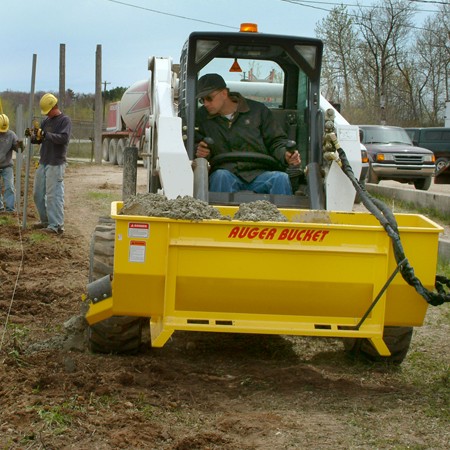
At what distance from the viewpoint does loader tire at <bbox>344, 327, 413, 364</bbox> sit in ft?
19.6

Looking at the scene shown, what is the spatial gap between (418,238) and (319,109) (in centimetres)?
215

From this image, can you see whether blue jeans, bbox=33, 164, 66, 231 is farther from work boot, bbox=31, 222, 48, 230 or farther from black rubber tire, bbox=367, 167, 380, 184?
black rubber tire, bbox=367, 167, 380, 184

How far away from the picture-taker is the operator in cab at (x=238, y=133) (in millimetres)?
7069

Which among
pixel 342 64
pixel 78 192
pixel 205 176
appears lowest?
pixel 78 192

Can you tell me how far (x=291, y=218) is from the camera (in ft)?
20.1

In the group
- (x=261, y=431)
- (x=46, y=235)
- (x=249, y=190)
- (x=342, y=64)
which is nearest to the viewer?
(x=261, y=431)

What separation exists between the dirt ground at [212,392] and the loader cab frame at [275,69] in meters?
1.63

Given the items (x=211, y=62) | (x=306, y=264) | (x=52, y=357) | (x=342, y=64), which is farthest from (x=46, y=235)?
(x=342, y=64)

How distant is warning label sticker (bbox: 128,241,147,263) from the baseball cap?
2.28 meters

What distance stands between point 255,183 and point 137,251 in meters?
1.92

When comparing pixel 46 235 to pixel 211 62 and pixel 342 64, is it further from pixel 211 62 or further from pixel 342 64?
pixel 342 64

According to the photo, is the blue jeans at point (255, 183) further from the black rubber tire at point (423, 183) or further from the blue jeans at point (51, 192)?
the black rubber tire at point (423, 183)

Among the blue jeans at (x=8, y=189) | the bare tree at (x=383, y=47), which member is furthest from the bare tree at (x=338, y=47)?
the blue jeans at (x=8, y=189)

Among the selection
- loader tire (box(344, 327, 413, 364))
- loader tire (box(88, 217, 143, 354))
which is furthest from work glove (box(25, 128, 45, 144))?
loader tire (box(344, 327, 413, 364))
